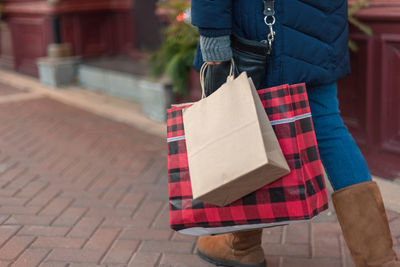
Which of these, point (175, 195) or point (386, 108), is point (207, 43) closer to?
point (175, 195)

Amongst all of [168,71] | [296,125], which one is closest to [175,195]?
[296,125]

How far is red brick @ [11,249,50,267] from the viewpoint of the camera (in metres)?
2.51

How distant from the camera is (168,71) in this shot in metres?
4.25

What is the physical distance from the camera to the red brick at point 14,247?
8.50 feet

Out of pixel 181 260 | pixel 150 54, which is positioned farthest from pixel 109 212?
pixel 150 54

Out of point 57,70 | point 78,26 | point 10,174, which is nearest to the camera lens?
point 10,174

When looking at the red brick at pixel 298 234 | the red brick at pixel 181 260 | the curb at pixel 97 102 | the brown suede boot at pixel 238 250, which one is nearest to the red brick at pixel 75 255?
the red brick at pixel 181 260

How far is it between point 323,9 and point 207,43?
44 cm

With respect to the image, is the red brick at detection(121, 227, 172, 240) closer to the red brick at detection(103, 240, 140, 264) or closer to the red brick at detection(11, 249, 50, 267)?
the red brick at detection(103, 240, 140, 264)

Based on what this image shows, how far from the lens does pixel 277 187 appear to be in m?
1.86

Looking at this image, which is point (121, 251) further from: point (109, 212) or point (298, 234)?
point (298, 234)

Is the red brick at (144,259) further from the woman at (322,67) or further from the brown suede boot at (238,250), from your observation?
the woman at (322,67)

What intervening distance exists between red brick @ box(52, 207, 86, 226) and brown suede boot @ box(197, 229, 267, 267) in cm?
→ 89

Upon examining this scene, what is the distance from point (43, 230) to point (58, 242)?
184mm
